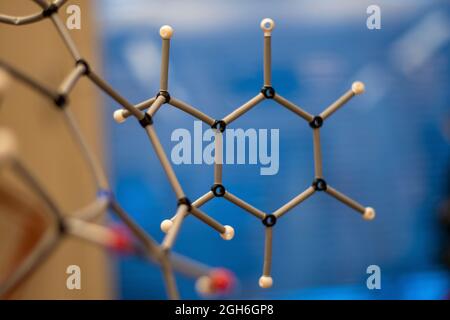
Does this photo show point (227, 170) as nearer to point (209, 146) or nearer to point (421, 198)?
point (209, 146)

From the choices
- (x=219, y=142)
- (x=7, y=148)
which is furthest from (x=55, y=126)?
(x=7, y=148)

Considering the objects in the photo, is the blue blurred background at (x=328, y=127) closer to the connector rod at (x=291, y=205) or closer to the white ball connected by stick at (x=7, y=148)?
the connector rod at (x=291, y=205)

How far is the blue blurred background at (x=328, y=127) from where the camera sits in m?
0.84

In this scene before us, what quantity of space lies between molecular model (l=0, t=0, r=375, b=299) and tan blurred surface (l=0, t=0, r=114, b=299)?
0.76ft

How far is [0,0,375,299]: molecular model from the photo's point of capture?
0.68 feet

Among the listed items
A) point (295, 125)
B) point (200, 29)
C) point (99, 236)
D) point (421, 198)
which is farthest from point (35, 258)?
point (421, 198)

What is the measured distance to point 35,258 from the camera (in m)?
0.21

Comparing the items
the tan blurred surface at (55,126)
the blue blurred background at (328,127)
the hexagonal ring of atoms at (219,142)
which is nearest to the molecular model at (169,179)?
the hexagonal ring of atoms at (219,142)

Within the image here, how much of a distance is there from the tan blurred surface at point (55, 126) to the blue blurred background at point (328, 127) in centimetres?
10

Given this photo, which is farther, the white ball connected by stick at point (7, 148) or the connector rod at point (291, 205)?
the connector rod at point (291, 205)

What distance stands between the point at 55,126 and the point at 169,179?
393mm

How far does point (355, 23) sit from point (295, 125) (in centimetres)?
22

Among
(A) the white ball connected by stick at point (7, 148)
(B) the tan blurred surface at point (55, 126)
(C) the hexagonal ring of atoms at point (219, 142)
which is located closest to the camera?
(A) the white ball connected by stick at point (7, 148)

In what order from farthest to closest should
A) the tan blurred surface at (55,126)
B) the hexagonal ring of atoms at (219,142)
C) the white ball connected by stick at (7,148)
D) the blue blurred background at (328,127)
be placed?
the blue blurred background at (328,127)
the tan blurred surface at (55,126)
the hexagonal ring of atoms at (219,142)
the white ball connected by stick at (7,148)
